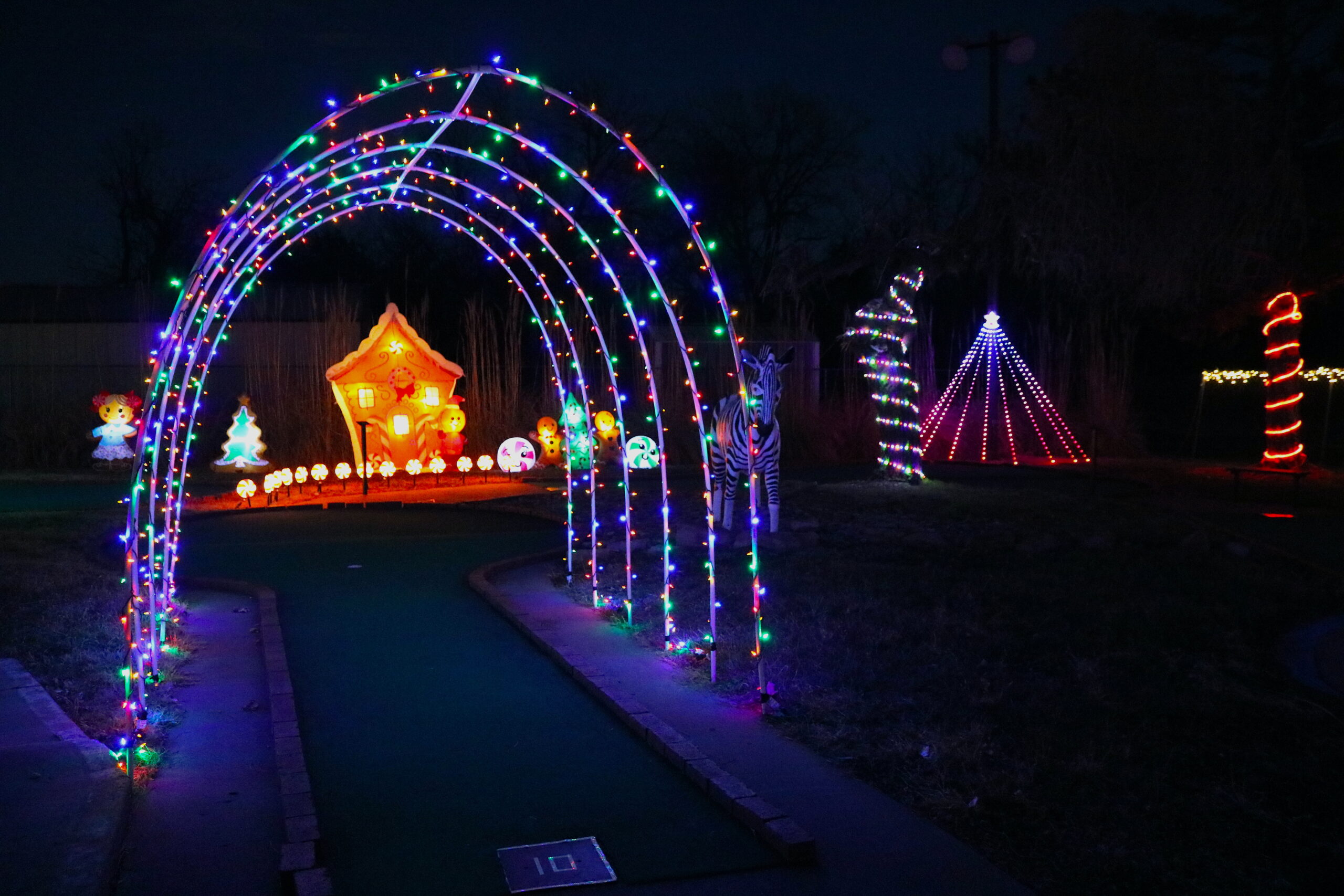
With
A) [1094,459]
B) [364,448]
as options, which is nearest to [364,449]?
[364,448]

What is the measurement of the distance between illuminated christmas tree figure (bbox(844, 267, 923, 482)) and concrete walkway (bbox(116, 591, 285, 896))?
10658 mm

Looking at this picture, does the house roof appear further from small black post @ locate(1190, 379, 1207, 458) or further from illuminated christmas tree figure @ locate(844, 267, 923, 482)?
small black post @ locate(1190, 379, 1207, 458)

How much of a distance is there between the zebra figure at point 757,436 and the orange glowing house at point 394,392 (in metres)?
7.47

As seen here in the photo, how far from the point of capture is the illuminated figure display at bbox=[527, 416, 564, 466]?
19.5 m

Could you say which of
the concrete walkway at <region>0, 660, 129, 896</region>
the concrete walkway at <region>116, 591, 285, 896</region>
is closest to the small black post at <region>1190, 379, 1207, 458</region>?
the concrete walkway at <region>116, 591, 285, 896</region>

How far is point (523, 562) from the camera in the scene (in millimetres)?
10586

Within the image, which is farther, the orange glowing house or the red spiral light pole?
the red spiral light pole

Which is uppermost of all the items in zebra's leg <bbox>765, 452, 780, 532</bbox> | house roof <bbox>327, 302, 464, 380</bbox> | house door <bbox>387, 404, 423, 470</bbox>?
house roof <bbox>327, 302, 464, 380</bbox>

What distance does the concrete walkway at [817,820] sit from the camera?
3967mm

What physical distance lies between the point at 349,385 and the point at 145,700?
42.5 ft

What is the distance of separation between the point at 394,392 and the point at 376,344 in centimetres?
76

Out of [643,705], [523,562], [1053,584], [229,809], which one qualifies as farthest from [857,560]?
[229,809]

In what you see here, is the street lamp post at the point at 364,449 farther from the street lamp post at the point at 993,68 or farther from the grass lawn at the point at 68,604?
the street lamp post at the point at 993,68

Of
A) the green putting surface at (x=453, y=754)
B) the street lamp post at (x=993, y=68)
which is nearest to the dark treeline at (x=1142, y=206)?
the street lamp post at (x=993, y=68)
